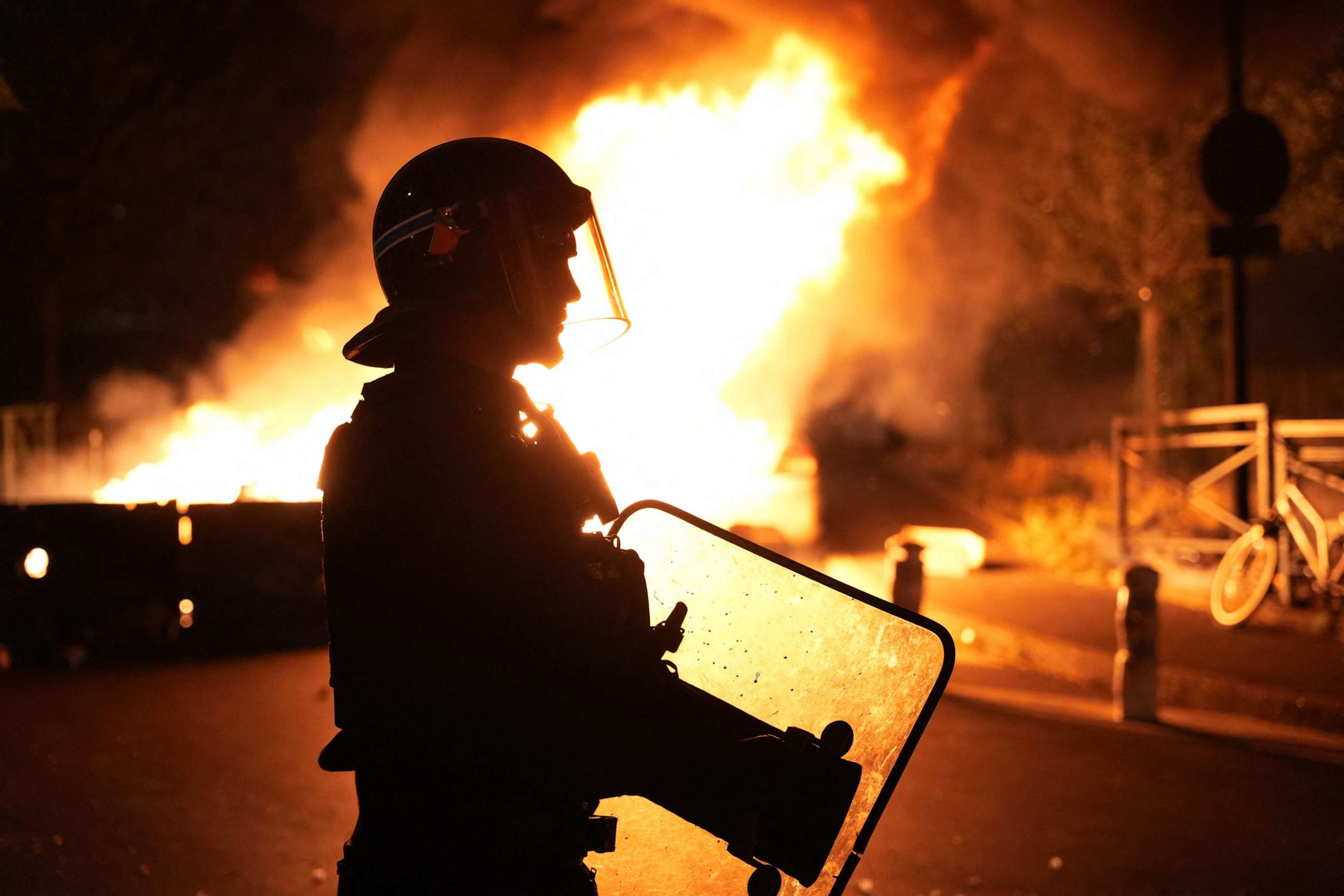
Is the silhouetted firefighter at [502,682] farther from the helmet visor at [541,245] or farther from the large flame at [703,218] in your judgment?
the large flame at [703,218]

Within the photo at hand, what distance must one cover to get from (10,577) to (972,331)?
1616 centimetres

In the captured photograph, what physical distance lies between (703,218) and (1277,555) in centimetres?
595

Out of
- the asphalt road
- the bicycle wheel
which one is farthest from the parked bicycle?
the asphalt road

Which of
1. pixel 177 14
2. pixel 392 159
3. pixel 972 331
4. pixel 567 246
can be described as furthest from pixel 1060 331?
pixel 567 246

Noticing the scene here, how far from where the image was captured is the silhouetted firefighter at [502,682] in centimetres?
144

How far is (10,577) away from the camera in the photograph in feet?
29.7

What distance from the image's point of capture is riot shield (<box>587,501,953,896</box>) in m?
1.46

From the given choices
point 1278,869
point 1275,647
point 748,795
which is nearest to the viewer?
point 748,795

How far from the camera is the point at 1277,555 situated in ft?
30.5

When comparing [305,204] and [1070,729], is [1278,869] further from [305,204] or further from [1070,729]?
[305,204]

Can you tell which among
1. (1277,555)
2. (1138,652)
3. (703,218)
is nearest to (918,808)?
(1138,652)

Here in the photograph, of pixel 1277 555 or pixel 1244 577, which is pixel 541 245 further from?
pixel 1244 577

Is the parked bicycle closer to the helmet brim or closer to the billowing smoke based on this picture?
the billowing smoke

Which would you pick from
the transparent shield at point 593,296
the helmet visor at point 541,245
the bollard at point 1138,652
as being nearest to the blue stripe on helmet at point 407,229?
the helmet visor at point 541,245
